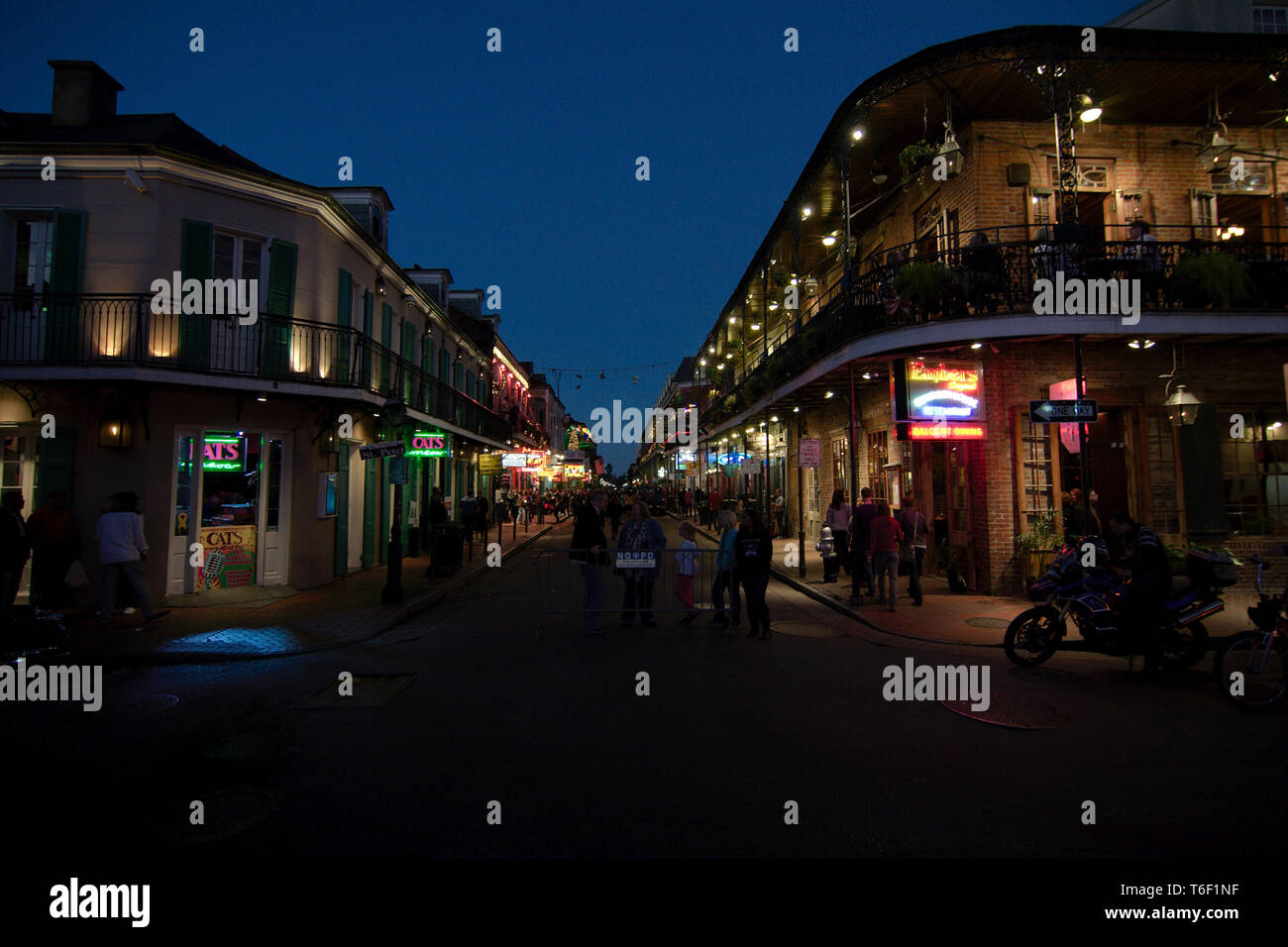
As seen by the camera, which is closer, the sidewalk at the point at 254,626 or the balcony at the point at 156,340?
the sidewalk at the point at 254,626

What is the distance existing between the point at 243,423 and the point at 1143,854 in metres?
13.5

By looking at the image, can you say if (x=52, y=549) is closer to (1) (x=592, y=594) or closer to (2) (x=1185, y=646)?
(1) (x=592, y=594)

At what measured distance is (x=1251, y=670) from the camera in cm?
583

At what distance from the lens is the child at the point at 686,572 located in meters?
9.99

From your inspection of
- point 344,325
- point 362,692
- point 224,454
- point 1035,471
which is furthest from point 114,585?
point 1035,471

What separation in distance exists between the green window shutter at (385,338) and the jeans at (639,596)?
835 centimetres

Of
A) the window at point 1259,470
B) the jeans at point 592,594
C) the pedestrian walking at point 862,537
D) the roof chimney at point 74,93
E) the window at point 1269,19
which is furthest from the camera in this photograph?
the window at point 1269,19

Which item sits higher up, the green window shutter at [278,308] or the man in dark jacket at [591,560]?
the green window shutter at [278,308]

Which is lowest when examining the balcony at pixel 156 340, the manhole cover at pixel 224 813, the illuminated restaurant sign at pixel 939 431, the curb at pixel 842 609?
the manhole cover at pixel 224 813

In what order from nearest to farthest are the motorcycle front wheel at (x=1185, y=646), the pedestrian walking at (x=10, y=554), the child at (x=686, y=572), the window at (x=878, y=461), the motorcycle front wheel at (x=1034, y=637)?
1. the motorcycle front wheel at (x=1185, y=646)
2. the motorcycle front wheel at (x=1034, y=637)
3. the pedestrian walking at (x=10, y=554)
4. the child at (x=686, y=572)
5. the window at (x=878, y=461)

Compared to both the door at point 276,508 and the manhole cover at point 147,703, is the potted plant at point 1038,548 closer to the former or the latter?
the manhole cover at point 147,703

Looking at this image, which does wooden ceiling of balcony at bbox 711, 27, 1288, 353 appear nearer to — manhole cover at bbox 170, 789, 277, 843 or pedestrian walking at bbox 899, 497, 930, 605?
pedestrian walking at bbox 899, 497, 930, 605

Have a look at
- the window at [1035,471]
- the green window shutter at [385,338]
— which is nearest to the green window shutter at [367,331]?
the green window shutter at [385,338]
